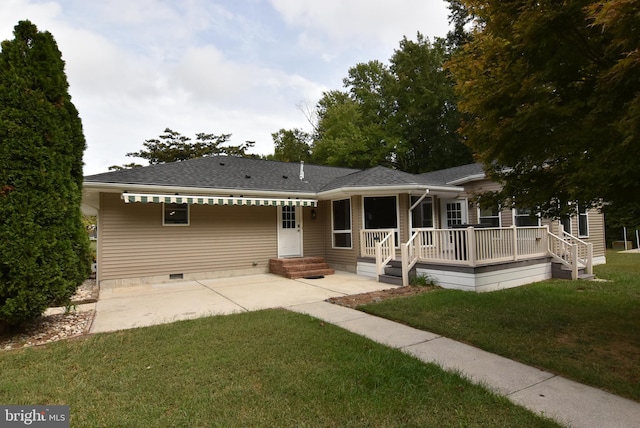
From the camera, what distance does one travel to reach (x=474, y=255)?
8.04 meters

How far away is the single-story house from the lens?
8852mm

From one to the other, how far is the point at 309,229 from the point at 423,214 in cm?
439

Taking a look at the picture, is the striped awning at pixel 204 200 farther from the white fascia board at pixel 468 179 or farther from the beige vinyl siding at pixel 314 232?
the white fascia board at pixel 468 179

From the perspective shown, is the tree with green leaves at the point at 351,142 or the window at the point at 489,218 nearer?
the window at the point at 489,218

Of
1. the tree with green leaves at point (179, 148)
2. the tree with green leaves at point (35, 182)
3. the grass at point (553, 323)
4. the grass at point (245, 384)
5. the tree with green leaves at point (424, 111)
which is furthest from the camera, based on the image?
the tree with green leaves at point (179, 148)

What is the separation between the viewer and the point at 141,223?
974 cm

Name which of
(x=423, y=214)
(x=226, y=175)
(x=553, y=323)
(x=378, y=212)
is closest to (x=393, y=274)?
(x=378, y=212)

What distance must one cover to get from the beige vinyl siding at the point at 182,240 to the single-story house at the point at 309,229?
30 mm

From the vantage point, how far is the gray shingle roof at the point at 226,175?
9.75 m

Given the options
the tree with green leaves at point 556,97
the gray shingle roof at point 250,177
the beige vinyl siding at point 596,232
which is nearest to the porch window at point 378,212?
the gray shingle roof at point 250,177

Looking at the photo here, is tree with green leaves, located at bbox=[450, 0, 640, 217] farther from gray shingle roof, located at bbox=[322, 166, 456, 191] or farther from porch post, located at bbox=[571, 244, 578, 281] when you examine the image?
porch post, located at bbox=[571, 244, 578, 281]

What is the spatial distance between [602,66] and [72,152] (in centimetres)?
737

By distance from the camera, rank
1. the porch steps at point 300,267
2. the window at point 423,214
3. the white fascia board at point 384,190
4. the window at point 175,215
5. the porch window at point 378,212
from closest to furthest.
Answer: the window at point 175,215, the white fascia board at point 384,190, the porch steps at point 300,267, the porch window at point 378,212, the window at point 423,214

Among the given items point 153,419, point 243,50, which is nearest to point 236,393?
point 153,419
